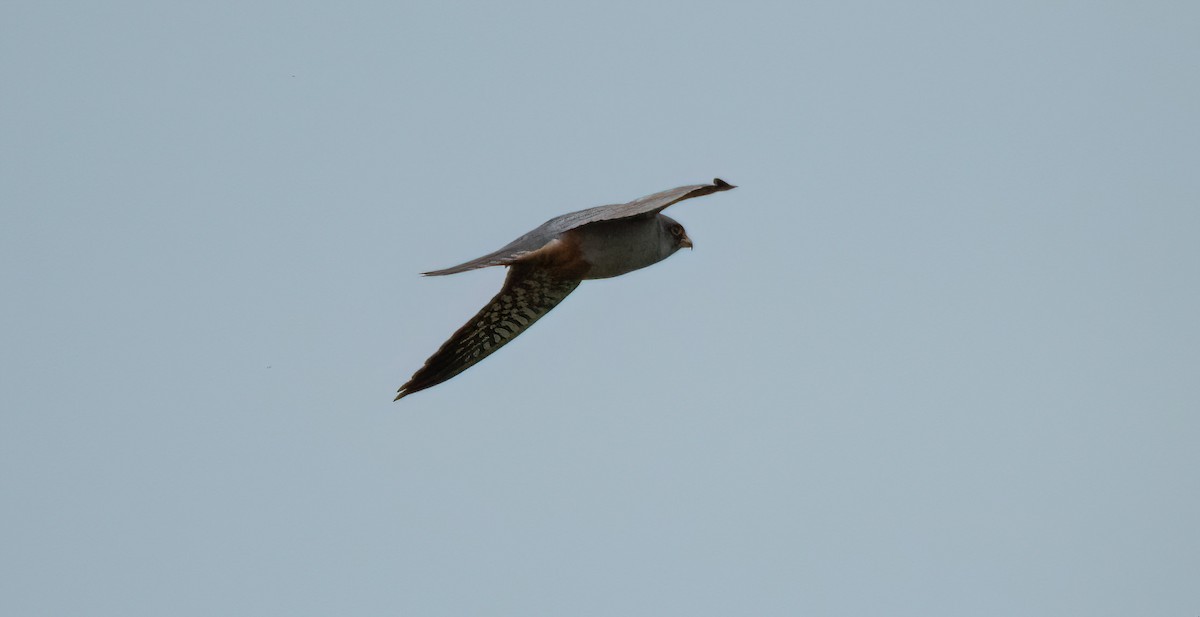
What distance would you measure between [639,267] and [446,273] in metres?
2.90

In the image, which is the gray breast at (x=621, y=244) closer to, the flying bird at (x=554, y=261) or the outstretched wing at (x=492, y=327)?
the flying bird at (x=554, y=261)

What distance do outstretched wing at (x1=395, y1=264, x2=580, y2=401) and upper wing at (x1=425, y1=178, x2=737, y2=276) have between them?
712 mm

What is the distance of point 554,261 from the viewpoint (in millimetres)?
14984

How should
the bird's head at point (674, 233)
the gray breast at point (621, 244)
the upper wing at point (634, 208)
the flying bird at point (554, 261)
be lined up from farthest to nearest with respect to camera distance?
the bird's head at point (674, 233), the gray breast at point (621, 244), the flying bird at point (554, 261), the upper wing at point (634, 208)

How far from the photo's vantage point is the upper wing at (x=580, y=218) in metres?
A: 13.3

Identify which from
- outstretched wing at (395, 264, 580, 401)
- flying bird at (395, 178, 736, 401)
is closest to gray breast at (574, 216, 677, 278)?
flying bird at (395, 178, 736, 401)

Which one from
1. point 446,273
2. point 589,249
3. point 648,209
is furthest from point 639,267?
point 446,273

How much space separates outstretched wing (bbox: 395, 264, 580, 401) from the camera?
1578 centimetres

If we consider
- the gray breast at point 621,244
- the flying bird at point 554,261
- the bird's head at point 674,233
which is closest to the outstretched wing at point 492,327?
the flying bird at point 554,261

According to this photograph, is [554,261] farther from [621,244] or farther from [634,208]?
[634,208]

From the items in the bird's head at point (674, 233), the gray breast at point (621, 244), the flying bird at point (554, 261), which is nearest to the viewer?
the flying bird at point (554, 261)

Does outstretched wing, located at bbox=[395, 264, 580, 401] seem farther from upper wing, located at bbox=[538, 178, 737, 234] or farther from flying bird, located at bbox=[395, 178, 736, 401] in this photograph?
upper wing, located at bbox=[538, 178, 737, 234]

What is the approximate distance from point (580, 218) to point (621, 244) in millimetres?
555

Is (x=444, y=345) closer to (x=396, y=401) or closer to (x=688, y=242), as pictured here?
(x=396, y=401)
